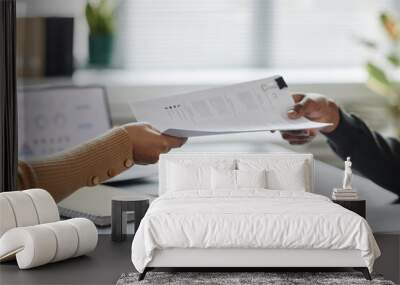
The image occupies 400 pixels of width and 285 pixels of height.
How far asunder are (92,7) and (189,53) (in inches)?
41.2

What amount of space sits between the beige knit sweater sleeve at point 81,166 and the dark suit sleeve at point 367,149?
203 cm

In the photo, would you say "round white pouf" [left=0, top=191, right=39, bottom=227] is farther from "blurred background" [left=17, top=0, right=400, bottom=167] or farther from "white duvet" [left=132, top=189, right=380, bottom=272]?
"blurred background" [left=17, top=0, right=400, bottom=167]

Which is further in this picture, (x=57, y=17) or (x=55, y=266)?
(x=57, y=17)

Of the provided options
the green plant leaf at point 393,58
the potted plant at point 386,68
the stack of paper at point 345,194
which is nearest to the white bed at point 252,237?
the stack of paper at point 345,194

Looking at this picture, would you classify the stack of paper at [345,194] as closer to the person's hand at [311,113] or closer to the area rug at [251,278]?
the person's hand at [311,113]

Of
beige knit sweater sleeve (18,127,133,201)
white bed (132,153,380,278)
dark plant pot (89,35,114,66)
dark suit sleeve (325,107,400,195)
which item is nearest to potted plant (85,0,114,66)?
dark plant pot (89,35,114,66)

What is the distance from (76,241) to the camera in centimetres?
634

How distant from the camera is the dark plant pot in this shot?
313 inches

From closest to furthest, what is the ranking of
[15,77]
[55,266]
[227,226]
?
1. [227,226]
2. [55,266]
3. [15,77]

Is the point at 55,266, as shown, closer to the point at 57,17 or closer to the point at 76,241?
the point at 76,241

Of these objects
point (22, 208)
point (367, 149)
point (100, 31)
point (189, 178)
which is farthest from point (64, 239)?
point (367, 149)

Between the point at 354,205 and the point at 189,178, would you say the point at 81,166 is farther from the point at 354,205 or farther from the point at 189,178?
the point at 354,205

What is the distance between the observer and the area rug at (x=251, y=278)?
5.63 meters

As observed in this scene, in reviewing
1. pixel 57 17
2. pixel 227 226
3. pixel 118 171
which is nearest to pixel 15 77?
pixel 57 17
